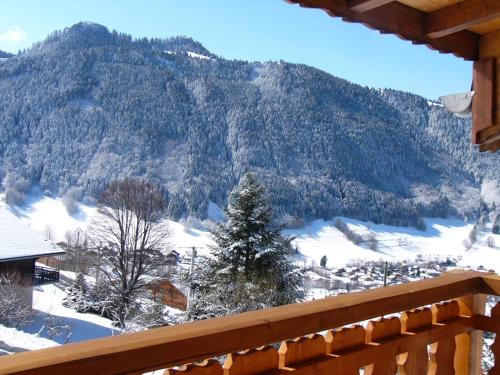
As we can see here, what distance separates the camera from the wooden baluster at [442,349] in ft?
5.64

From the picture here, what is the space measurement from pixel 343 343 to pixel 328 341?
6 cm

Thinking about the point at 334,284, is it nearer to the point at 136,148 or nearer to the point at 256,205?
the point at 256,205

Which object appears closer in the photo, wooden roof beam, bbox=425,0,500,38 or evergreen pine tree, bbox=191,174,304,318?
wooden roof beam, bbox=425,0,500,38

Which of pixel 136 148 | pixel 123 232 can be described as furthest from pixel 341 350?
pixel 136 148

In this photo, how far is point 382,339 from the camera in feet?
4.91

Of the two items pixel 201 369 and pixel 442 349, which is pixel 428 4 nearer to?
pixel 442 349

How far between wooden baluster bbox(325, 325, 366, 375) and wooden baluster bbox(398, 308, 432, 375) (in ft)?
0.77

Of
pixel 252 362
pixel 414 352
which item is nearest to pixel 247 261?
pixel 414 352

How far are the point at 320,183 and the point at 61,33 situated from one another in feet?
176

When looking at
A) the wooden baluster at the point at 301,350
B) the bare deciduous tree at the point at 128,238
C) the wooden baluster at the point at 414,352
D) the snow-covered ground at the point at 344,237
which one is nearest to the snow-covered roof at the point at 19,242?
the bare deciduous tree at the point at 128,238

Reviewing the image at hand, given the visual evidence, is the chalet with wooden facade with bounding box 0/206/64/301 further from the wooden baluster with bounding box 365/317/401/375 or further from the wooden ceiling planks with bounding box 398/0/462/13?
the wooden baluster with bounding box 365/317/401/375

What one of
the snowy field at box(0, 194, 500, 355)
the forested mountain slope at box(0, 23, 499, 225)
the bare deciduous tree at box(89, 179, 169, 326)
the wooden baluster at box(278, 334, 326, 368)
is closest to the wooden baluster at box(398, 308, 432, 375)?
the wooden baluster at box(278, 334, 326, 368)

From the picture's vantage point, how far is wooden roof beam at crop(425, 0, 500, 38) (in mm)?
1981

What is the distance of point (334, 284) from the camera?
30016 millimetres
